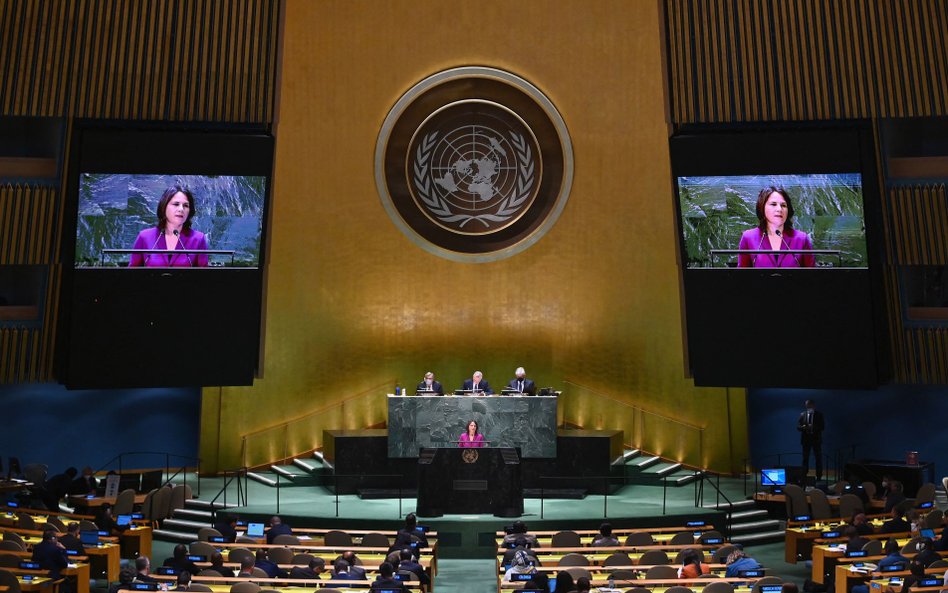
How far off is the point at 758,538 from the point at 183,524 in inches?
340

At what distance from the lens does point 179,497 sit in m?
18.0

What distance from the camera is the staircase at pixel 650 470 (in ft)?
64.5

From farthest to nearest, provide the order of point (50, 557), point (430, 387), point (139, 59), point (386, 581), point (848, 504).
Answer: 1. point (430, 387)
2. point (139, 59)
3. point (848, 504)
4. point (50, 557)
5. point (386, 581)

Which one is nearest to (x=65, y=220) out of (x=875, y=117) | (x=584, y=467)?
(x=584, y=467)

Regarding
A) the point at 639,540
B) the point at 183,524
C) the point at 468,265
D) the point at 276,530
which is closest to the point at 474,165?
the point at 468,265

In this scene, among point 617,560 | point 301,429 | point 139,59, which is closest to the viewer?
point 617,560

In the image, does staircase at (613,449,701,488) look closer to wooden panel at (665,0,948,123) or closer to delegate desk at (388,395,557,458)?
delegate desk at (388,395,557,458)

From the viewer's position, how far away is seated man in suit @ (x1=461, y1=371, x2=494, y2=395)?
760 inches

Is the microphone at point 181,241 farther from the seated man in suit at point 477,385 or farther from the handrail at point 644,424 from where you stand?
the handrail at point 644,424

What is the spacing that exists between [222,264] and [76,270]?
2179 millimetres

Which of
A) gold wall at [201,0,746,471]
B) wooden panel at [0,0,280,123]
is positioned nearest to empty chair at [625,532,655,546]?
gold wall at [201,0,746,471]

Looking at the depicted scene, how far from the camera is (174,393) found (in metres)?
21.4

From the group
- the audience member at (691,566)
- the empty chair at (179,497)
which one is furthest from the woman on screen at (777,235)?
the empty chair at (179,497)

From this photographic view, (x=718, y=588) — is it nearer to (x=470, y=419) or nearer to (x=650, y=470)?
(x=470, y=419)
